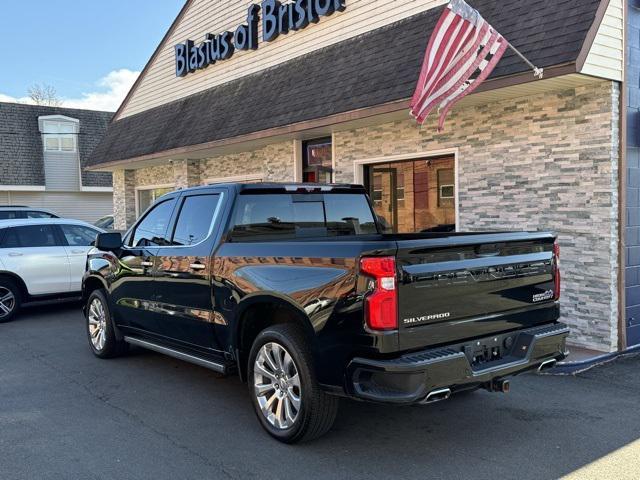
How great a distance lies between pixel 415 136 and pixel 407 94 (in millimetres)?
1416

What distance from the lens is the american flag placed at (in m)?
6.66

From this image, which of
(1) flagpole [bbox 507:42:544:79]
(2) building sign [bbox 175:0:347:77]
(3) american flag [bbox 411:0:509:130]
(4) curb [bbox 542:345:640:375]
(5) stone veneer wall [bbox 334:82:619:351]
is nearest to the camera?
(4) curb [bbox 542:345:640:375]

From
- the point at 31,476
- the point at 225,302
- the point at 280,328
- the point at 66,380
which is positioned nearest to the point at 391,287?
the point at 280,328

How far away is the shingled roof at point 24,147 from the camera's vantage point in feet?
89.8

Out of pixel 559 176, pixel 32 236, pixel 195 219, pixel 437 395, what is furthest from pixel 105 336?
pixel 559 176

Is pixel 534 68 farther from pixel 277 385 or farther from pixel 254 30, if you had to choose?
pixel 254 30

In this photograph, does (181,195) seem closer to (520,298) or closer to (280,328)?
(280,328)

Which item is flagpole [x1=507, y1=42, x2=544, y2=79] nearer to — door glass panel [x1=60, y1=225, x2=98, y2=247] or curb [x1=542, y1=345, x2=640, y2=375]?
curb [x1=542, y1=345, x2=640, y2=375]

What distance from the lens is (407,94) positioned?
26.2ft

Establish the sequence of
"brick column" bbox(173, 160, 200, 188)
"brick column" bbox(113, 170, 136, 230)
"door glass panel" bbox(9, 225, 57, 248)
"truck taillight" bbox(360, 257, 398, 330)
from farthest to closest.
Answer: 1. "brick column" bbox(113, 170, 136, 230)
2. "brick column" bbox(173, 160, 200, 188)
3. "door glass panel" bbox(9, 225, 57, 248)
4. "truck taillight" bbox(360, 257, 398, 330)

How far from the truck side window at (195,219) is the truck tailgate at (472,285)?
2181 millimetres

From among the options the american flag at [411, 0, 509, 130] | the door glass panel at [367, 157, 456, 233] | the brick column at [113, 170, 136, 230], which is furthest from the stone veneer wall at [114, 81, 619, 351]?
the brick column at [113, 170, 136, 230]

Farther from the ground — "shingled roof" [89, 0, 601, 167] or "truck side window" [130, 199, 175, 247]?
"shingled roof" [89, 0, 601, 167]

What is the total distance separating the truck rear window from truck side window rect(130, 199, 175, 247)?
112 centimetres
